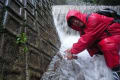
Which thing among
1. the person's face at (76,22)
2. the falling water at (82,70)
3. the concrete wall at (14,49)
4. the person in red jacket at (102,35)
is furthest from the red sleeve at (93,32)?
the concrete wall at (14,49)

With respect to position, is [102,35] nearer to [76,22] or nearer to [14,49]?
[76,22]

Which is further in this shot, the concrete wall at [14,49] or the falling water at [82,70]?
the falling water at [82,70]

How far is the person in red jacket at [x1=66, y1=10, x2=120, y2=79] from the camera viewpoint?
232cm

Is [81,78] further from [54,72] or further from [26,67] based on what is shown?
[26,67]

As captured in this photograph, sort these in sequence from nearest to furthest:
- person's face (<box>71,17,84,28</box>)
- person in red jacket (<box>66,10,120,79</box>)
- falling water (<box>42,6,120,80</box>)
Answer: person in red jacket (<box>66,10,120,79</box>)
person's face (<box>71,17,84,28</box>)
falling water (<box>42,6,120,80</box>)

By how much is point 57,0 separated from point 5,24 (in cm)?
1443

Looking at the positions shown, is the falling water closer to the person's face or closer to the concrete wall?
the concrete wall

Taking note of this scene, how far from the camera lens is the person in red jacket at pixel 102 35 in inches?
91.2

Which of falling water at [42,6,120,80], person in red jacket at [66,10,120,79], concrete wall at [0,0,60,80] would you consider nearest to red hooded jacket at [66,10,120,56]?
person in red jacket at [66,10,120,79]

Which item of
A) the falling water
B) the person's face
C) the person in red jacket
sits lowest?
the falling water

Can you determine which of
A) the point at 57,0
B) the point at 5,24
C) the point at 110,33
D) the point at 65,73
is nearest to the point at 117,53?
the point at 110,33

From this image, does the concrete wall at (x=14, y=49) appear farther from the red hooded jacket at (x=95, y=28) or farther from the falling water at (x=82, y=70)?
the red hooded jacket at (x=95, y=28)

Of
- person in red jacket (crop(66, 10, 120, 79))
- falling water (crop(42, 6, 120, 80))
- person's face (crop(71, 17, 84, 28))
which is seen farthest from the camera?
falling water (crop(42, 6, 120, 80))

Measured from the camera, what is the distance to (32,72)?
3.12 metres
